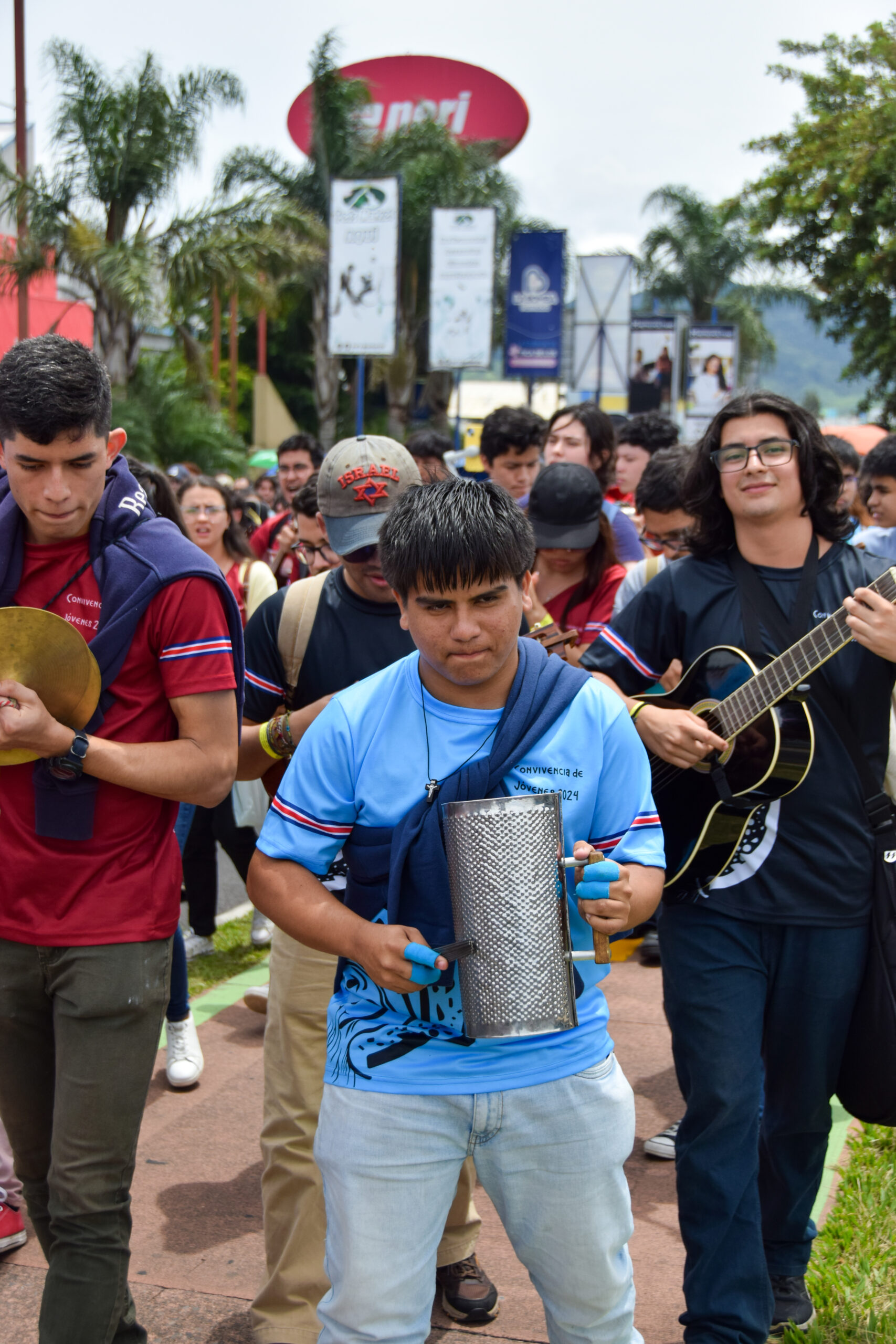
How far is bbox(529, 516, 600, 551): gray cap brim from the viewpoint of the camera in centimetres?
455

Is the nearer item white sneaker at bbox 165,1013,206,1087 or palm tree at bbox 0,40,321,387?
white sneaker at bbox 165,1013,206,1087

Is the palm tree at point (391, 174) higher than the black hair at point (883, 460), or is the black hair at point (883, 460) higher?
the palm tree at point (391, 174)

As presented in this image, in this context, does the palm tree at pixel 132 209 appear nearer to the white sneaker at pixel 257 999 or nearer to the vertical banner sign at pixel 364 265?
the vertical banner sign at pixel 364 265

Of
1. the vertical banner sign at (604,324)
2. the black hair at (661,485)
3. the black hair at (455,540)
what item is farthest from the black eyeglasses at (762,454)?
the vertical banner sign at (604,324)

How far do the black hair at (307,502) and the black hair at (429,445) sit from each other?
1.30 meters

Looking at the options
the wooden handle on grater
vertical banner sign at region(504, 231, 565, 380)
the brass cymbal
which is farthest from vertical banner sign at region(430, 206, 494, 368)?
the wooden handle on grater

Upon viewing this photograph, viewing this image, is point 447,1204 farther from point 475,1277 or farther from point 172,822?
point 475,1277

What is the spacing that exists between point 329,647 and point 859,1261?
2.05m

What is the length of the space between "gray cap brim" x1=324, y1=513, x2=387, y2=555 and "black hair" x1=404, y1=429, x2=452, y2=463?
4079mm

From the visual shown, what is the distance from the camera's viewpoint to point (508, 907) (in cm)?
190

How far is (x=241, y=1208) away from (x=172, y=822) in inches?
62.9

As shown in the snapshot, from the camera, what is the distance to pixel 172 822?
8.68 feet

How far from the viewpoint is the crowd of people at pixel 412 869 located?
2.06 m

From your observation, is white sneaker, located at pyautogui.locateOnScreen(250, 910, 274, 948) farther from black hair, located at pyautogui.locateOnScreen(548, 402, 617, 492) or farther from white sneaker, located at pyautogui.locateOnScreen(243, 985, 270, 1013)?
black hair, located at pyautogui.locateOnScreen(548, 402, 617, 492)
